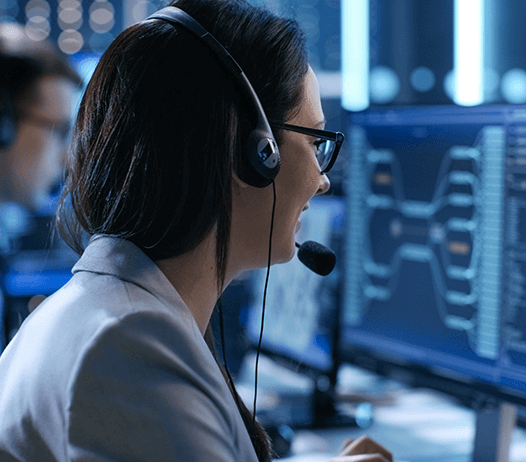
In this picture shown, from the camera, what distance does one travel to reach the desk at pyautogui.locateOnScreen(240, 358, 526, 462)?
1.05 meters

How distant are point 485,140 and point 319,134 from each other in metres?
0.39

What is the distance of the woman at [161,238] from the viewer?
1.51 ft

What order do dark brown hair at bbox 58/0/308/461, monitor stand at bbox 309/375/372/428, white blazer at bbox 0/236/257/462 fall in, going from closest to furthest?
white blazer at bbox 0/236/257/462 < dark brown hair at bbox 58/0/308/461 < monitor stand at bbox 309/375/372/428

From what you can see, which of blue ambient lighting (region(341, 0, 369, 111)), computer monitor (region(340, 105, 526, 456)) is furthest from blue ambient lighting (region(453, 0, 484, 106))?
blue ambient lighting (region(341, 0, 369, 111))

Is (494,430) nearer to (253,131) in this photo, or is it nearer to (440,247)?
(440,247)

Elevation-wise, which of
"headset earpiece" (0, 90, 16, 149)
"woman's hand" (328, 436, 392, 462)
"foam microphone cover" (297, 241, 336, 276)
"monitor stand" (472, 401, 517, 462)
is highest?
"headset earpiece" (0, 90, 16, 149)

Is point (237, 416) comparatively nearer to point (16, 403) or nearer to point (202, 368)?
point (202, 368)

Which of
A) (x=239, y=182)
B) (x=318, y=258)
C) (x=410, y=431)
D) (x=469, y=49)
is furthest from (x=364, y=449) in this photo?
(x=469, y=49)

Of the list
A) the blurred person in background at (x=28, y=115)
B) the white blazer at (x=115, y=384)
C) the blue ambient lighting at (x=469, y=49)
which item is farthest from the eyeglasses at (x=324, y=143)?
the blurred person in background at (x=28, y=115)

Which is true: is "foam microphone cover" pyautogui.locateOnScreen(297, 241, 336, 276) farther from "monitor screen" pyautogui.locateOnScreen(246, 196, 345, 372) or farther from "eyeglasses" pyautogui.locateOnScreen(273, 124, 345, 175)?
"monitor screen" pyautogui.locateOnScreen(246, 196, 345, 372)

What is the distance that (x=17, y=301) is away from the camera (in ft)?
6.54

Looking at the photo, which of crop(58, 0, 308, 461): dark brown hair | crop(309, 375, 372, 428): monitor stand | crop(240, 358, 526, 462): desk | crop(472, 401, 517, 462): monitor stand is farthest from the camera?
crop(309, 375, 372, 428): monitor stand

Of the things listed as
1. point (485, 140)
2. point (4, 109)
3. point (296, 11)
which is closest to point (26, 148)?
point (4, 109)

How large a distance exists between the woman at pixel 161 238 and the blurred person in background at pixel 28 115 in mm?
818
